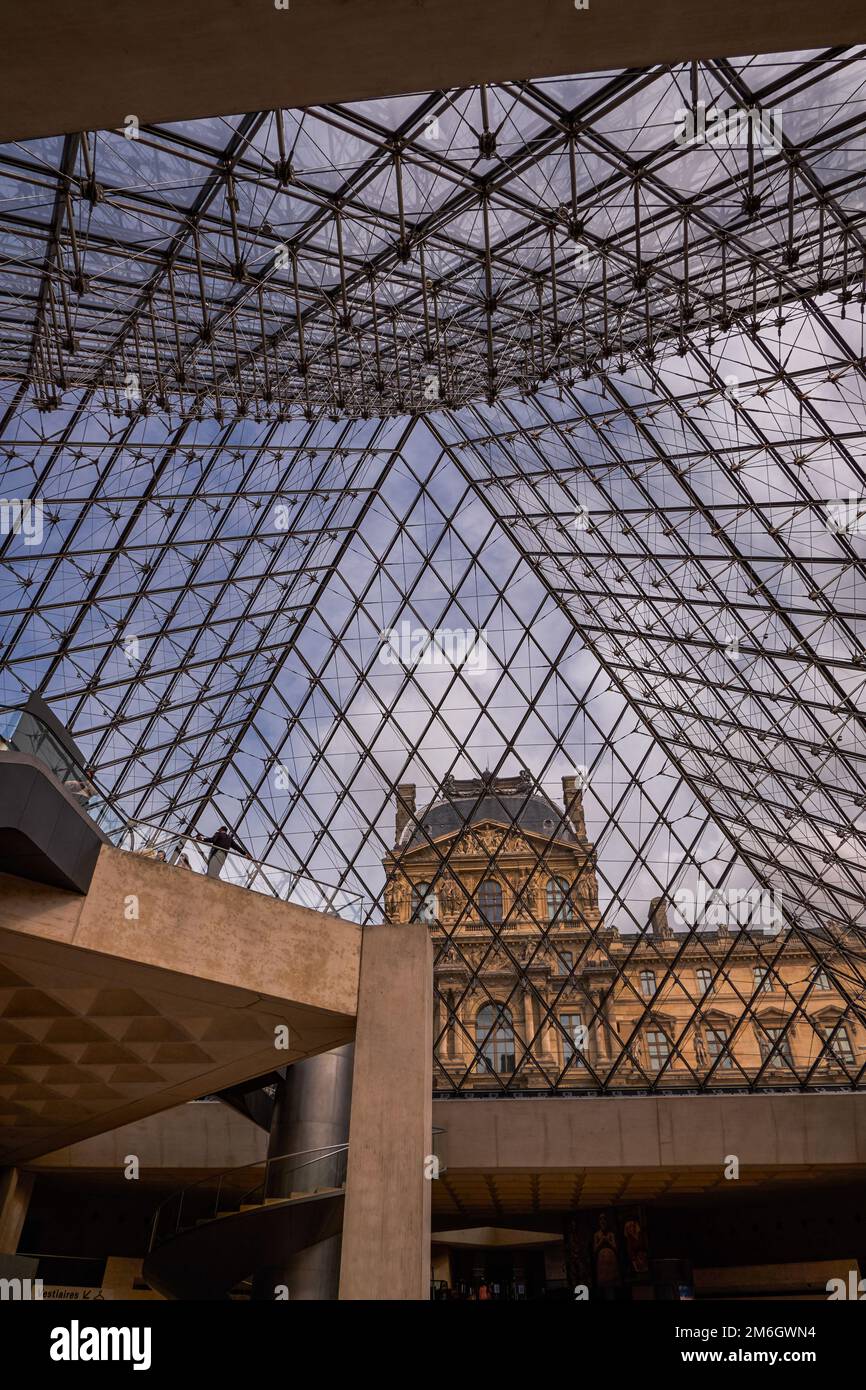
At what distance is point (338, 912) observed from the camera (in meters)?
17.4

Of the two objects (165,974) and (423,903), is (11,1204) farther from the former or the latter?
(423,903)

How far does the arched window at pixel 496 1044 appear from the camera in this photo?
3709 centimetres

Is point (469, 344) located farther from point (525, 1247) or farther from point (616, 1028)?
point (525, 1247)

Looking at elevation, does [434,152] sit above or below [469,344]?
below

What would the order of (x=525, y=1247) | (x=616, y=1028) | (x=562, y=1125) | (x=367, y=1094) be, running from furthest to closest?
(x=525, y=1247) < (x=616, y=1028) < (x=562, y=1125) < (x=367, y=1094)

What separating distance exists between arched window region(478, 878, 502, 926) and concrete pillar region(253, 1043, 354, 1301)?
1505cm

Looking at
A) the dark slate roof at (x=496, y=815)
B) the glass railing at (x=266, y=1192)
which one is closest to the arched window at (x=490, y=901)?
the dark slate roof at (x=496, y=815)

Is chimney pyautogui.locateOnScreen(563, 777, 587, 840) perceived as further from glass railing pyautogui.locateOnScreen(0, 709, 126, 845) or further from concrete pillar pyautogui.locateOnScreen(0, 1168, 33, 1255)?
glass railing pyautogui.locateOnScreen(0, 709, 126, 845)

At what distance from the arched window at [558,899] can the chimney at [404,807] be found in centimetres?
656

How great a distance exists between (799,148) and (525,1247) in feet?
140

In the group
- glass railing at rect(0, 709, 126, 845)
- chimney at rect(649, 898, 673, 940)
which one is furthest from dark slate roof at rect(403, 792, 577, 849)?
glass railing at rect(0, 709, 126, 845)

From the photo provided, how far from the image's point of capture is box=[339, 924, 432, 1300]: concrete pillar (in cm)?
1330

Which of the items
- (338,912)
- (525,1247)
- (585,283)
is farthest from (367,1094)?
(525,1247)

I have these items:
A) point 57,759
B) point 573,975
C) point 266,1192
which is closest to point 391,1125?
point 266,1192
